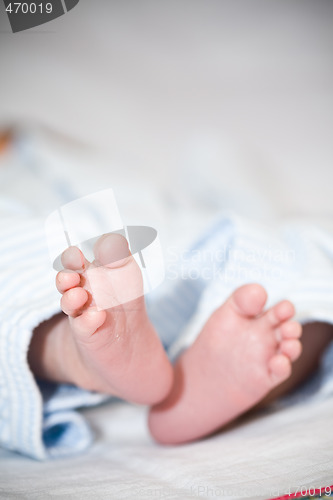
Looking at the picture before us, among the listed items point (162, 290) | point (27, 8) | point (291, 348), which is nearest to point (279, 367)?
point (291, 348)

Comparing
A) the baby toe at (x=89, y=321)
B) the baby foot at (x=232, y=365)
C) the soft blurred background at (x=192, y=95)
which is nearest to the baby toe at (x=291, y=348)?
the baby foot at (x=232, y=365)

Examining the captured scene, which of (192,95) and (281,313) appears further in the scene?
(192,95)

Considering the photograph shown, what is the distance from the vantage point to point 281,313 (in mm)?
373

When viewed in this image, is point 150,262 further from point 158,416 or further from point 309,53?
point 309,53

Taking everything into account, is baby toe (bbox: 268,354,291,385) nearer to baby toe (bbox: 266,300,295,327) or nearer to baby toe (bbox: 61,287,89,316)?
baby toe (bbox: 266,300,295,327)

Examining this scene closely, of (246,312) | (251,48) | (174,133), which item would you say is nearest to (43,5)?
(246,312)

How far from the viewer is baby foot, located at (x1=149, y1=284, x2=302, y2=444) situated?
368mm

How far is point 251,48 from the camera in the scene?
2.49ft

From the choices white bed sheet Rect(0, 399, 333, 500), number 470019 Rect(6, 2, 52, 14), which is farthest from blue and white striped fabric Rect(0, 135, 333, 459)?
number 470019 Rect(6, 2, 52, 14)

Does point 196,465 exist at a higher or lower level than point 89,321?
lower

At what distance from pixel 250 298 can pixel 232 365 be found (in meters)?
0.06

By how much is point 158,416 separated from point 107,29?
349 millimetres

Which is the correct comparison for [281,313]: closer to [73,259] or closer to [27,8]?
[73,259]

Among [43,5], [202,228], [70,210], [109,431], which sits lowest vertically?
[109,431]
